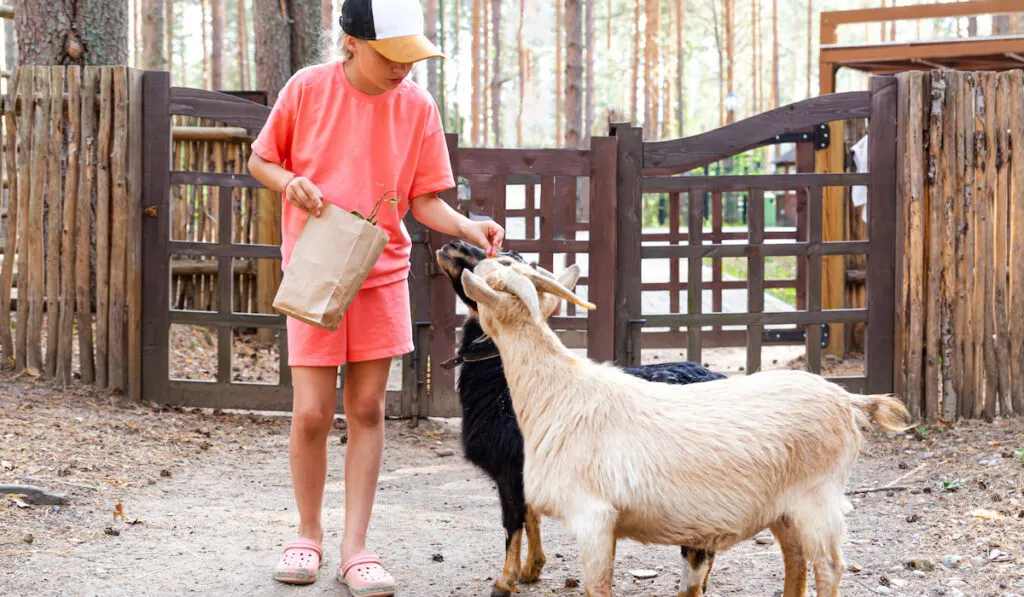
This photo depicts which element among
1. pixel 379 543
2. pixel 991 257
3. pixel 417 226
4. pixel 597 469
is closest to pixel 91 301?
pixel 417 226

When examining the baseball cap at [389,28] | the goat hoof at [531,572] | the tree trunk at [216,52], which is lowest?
the goat hoof at [531,572]

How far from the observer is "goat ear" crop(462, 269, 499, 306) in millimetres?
3137

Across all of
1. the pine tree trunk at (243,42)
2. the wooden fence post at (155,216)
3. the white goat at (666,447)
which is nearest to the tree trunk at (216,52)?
the pine tree trunk at (243,42)

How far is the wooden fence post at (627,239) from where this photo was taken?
22.7ft

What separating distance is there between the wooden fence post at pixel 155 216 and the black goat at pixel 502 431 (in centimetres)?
350

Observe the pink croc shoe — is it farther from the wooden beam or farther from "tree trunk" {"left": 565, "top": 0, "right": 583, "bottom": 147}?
"tree trunk" {"left": 565, "top": 0, "right": 583, "bottom": 147}

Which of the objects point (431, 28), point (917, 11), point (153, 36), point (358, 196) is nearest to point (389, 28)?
point (358, 196)

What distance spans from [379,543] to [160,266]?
129 inches

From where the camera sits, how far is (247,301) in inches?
387

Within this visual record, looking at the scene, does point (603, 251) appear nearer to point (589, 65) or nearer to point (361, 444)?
point (361, 444)

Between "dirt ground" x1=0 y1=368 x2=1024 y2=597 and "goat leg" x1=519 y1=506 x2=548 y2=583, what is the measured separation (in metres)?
0.05

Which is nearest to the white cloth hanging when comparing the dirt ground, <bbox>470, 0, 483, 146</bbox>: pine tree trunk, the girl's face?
the dirt ground

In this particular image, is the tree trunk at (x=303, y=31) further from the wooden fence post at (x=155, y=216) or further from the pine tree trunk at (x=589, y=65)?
the pine tree trunk at (x=589, y=65)

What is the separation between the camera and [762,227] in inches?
276
